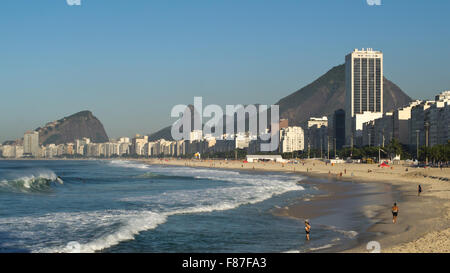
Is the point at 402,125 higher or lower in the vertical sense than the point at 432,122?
higher

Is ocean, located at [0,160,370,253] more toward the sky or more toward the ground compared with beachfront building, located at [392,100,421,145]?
more toward the ground

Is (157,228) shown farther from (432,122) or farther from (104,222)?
(432,122)

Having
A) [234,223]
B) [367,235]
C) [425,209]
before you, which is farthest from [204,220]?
[425,209]

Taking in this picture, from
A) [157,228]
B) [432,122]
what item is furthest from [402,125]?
[157,228]

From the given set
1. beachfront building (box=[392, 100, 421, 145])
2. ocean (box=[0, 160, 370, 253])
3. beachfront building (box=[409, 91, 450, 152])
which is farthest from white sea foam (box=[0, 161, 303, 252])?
beachfront building (box=[392, 100, 421, 145])

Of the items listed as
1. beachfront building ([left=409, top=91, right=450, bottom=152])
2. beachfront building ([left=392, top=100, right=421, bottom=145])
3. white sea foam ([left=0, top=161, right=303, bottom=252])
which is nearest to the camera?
white sea foam ([left=0, top=161, right=303, bottom=252])

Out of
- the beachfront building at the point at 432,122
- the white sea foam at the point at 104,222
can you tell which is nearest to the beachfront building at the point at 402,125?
the beachfront building at the point at 432,122

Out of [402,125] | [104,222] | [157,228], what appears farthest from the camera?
[402,125]

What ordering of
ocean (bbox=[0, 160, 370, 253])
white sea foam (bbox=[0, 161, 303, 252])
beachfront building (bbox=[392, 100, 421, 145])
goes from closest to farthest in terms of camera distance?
1. ocean (bbox=[0, 160, 370, 253])
2. white sea foam (bbox=[0, 161, 303, 252])
3. beachfront building (bbox=[392, 100, 421, 145])

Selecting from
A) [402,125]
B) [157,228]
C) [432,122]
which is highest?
[402,125]

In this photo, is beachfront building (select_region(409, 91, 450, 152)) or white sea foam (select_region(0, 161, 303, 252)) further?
beachfront building (select_region(409, 91, 450, 152))

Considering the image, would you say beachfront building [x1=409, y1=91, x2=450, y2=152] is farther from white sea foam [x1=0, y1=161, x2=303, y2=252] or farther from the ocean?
the ocean

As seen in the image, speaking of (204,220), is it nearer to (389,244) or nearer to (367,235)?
(367,235)
